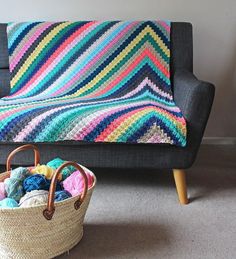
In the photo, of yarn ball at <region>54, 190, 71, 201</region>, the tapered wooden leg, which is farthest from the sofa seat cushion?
yarn ball at <region>54, 190, 71, 201</region>

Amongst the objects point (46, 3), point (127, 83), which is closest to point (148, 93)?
point (127, 83)

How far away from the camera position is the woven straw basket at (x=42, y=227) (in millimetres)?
1086

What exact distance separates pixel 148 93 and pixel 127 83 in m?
0.15

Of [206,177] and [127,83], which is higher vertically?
[127,83]

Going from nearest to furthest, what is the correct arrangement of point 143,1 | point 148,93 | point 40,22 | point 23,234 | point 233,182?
point 23,234 → point 233,182 → point 148,93 → point 40,22 → point 143,1

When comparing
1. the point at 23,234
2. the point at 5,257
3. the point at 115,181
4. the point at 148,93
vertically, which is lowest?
the point at 115,181

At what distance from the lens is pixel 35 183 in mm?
1221

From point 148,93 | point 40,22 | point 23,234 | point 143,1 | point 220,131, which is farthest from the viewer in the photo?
point 220,131

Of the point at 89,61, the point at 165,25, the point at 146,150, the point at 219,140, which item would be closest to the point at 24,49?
the point at 89,61

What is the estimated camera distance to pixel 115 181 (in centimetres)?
186

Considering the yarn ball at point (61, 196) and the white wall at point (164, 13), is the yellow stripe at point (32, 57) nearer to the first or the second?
the white wall at point (164, 13)

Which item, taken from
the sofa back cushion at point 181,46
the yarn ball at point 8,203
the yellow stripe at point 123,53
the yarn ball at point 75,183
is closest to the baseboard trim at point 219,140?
the sofa back cushion at point 181,46

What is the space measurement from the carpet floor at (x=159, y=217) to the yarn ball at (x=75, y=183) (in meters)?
0.21

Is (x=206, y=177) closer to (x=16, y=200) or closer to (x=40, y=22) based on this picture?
(x=16, y=200)
